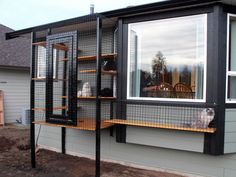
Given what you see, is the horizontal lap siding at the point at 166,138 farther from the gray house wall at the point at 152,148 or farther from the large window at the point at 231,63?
the large window at the point at 231,63

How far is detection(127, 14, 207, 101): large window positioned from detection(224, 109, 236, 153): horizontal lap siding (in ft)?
1.46

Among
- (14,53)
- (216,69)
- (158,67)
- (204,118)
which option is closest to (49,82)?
(158,67)

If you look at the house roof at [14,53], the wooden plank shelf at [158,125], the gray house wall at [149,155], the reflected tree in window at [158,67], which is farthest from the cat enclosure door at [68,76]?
the house roof at [14,53]

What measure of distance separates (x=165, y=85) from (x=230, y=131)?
118 cm

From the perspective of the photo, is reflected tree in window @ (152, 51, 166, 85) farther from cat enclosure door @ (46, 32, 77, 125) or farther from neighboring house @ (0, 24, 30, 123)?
neighboring house @ (0, 24, 30, 123)

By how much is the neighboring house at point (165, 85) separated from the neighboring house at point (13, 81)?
5700mm

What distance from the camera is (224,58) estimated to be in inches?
144

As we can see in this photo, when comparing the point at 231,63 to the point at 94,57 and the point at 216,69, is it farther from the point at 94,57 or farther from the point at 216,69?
the point at 94,57

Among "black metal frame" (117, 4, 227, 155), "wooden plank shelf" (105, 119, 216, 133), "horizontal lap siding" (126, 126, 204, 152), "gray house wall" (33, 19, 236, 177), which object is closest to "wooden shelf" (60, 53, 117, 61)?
"gray house wall" (33, 19, 236, 177)

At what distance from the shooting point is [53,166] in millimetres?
4586

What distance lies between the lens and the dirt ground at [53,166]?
4160 millimetres

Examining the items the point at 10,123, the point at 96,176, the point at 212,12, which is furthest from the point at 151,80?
the point at 10,123

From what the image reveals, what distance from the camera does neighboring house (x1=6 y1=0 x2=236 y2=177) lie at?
11.9ft

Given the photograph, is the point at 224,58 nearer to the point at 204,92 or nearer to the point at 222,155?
the point at 204,92
